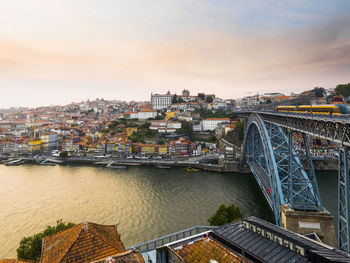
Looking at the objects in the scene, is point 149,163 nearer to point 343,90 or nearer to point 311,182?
point 311,182

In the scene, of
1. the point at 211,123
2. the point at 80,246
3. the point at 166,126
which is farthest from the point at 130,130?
the point at 80,246

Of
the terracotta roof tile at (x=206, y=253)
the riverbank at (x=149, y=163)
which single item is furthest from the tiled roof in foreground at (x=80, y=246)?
the riverbank at (x=149, y=163)

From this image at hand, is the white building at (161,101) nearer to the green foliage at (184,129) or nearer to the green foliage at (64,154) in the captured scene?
the green foliage at (184,129)

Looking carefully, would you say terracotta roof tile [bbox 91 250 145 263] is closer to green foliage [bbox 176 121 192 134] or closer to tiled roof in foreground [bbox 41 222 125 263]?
tiled roof in foreground [bbox 41 222 125 263]

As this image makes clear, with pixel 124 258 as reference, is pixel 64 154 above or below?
below

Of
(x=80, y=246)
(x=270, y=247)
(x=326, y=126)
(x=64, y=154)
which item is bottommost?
(x=64, y=154)

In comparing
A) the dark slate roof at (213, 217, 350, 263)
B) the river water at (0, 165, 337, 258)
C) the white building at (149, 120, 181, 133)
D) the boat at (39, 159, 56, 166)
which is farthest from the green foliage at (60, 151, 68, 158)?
the dark slate roof at (213, 217, 350, 263)

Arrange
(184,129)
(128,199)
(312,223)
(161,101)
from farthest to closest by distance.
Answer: (161,101), (184,129), (128,199), (312,223)
